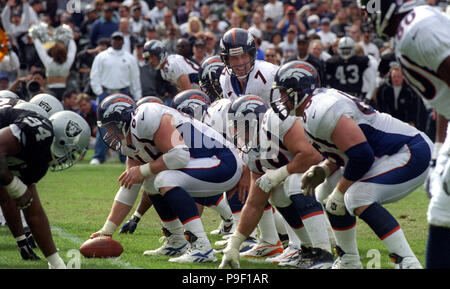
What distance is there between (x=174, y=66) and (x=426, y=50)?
19.1 ft

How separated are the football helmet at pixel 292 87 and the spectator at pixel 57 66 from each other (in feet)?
29.9

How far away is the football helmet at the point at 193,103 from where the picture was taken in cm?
695

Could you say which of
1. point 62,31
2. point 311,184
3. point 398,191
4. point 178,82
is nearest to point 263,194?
point 311,184

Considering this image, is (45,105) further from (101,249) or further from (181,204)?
(181,204)

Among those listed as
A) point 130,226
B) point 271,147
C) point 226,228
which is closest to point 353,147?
point 271,147

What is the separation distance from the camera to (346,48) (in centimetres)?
1237

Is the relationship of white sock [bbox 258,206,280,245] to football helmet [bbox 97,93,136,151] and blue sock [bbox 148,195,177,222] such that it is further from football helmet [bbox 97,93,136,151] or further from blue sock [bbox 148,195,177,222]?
football helmet [bbox 97,93,136,151]

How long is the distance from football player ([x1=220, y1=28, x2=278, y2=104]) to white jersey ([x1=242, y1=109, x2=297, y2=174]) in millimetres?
1263

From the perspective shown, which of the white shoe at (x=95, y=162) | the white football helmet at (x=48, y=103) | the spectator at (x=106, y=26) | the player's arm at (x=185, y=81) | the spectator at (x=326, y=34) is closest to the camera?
the white football helmet at (x=48, y=103)

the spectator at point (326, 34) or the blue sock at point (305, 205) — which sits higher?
the blue sock at point (305, 205)

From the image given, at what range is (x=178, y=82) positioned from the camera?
9141 millimetres

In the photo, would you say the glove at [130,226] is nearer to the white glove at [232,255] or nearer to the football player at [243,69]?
the football player at [243,69]

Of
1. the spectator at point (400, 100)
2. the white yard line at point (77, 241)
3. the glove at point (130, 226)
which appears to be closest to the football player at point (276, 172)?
the white yard line at point (77, 241)

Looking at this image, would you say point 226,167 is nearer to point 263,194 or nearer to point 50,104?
point 263,194
